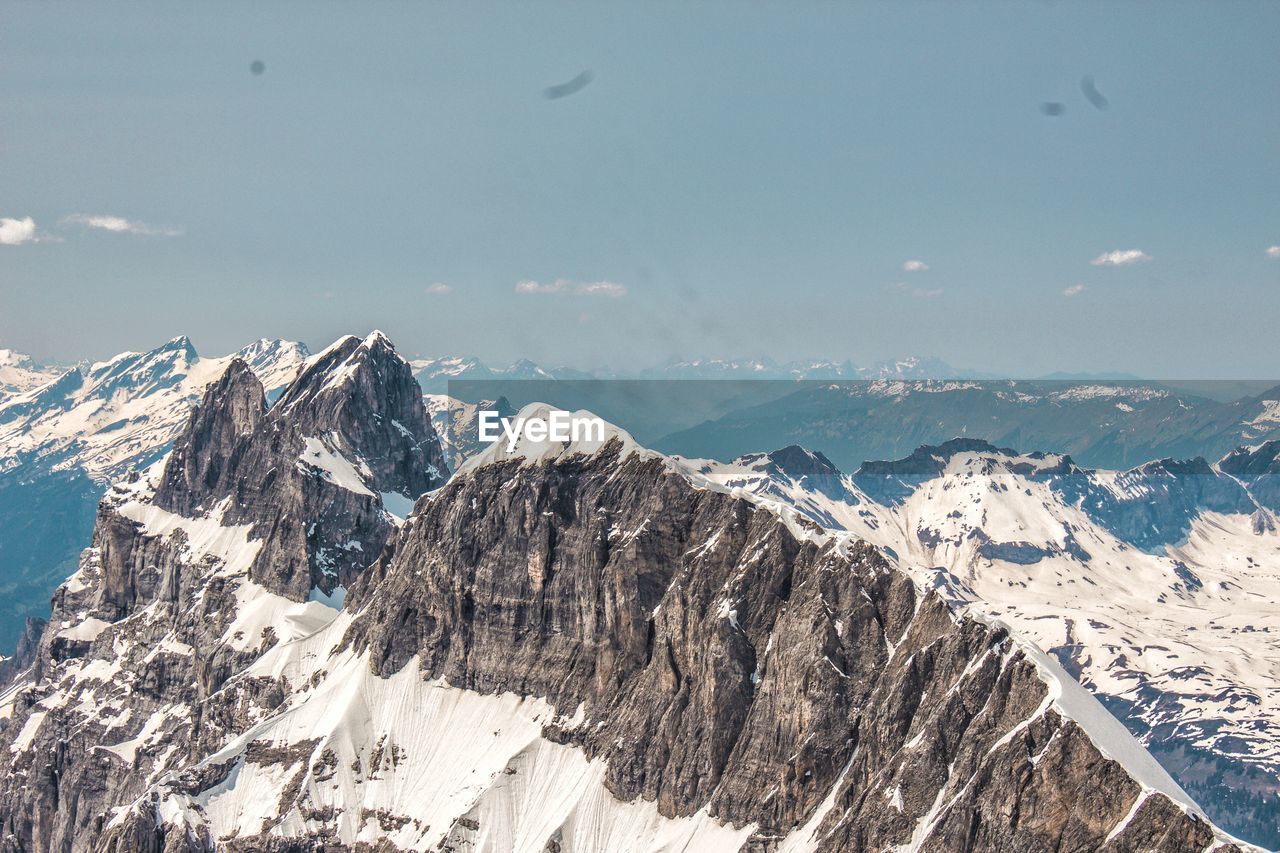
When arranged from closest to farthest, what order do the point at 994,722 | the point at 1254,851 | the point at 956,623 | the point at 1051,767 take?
the point at 1254,851 → the point at 1051,767 → the point at 994,722 → the point at 956,623

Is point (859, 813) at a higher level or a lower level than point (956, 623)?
lower

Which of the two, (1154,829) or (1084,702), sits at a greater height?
(1084,702)

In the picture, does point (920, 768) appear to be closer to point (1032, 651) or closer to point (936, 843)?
point (936, 843)

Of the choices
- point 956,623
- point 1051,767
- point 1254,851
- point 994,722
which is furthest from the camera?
point 956,623

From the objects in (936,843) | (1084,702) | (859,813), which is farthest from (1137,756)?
(859,813)

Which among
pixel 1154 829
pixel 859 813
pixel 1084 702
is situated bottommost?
pixel 859 813

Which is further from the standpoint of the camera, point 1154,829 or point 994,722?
point 994,722

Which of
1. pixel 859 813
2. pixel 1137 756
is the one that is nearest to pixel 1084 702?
pixel 1137 756

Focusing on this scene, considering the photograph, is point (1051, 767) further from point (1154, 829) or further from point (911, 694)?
point (911, 694)

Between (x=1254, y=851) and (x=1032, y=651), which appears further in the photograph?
(x=1032, y=651)
